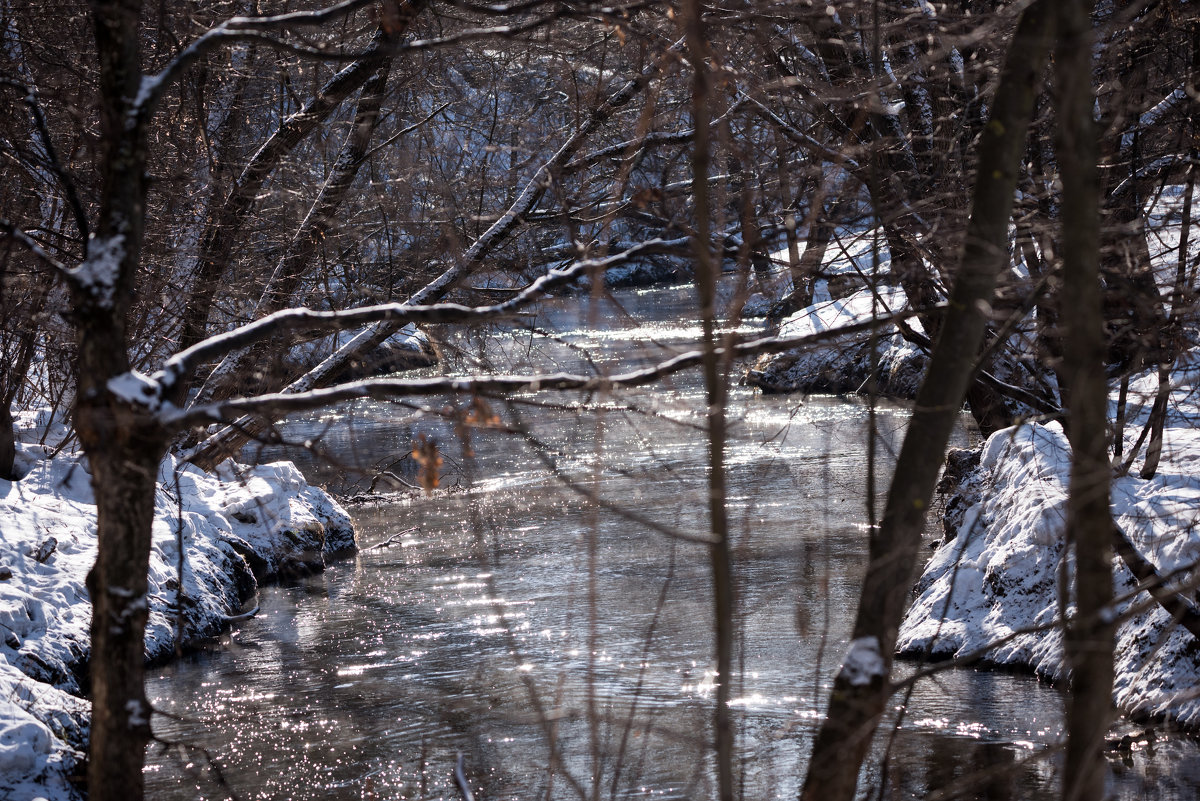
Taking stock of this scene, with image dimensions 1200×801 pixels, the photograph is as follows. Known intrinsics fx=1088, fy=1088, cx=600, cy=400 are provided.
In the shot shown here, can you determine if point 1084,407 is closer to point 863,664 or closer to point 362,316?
point 863,664

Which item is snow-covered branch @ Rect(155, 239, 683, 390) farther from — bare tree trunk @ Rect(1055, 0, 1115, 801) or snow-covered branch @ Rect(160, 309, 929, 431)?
bare tree trunk @ Rect(1055, 0, 1115, 801)

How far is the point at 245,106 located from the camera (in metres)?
9.42

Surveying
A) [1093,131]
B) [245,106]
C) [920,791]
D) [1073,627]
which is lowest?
[920,791]

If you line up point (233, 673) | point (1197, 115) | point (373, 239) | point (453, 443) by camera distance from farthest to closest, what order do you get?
point (453, 443) → point (373, 239) → point (233, 673) → point (1197, 115)

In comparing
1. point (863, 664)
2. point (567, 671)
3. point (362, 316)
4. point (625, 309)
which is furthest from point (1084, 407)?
point (567, 671)

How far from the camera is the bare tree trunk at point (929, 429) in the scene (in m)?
3.63

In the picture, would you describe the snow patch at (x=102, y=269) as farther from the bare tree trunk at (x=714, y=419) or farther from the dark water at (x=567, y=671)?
the bare tree trunk at (x=714, y=419)

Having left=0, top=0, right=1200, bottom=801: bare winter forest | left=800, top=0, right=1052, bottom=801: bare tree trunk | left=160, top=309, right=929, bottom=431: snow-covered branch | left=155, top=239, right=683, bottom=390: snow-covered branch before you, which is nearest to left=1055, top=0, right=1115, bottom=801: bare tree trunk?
left=0, top=0, right=1200, bottom=801: bare winter forest

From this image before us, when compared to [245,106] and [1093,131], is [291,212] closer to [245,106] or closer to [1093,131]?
[245,106]

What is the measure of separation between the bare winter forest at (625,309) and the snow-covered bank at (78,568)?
37 millimetres

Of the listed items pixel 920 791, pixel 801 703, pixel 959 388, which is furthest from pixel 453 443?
pixel 959 388

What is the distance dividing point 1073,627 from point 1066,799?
55cm

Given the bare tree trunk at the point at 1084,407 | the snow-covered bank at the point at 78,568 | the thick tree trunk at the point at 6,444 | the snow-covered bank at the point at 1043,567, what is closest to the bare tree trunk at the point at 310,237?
the snow-covered bank at the point at 78,568

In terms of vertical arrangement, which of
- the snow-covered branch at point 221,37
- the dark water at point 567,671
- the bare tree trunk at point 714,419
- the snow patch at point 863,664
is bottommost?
the dark water at point 567,671
